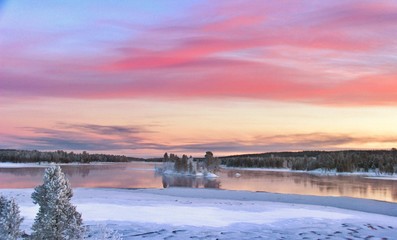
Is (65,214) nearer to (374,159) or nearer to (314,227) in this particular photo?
(314,227)

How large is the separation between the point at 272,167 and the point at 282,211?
167781 millimetres

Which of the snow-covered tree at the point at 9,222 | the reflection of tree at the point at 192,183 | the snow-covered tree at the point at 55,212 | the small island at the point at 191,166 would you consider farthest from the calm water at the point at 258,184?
the snow-covered tree at the point at 9,222

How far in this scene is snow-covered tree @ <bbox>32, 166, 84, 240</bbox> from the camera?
33.9 ft

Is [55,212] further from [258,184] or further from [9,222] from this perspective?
[258,184]

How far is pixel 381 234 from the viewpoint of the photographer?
80.1 feet

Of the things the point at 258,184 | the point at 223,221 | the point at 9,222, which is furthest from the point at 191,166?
the point at 9,222

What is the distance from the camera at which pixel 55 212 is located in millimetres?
10352

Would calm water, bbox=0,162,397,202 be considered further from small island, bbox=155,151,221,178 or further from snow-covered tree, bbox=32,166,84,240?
snow-covered tree, bbox=32,166,84,240

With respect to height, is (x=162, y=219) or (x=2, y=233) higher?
(x=2, y=233)

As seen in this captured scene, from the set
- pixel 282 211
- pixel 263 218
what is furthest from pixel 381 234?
pixel 282 211

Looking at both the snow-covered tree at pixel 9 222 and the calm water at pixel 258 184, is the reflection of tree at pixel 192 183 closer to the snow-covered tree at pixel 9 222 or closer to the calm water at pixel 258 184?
the calm water at pixel 258 184

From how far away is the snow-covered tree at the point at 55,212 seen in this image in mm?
10320

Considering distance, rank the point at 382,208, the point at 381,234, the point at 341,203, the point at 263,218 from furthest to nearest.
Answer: the point at 341,203 < the point at 382,208 < the point at 263,218 < the point at 381,234

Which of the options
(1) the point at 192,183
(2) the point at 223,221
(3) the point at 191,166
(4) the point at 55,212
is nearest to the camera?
(4) the point at 55,212
